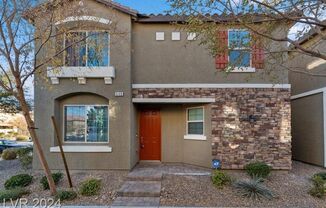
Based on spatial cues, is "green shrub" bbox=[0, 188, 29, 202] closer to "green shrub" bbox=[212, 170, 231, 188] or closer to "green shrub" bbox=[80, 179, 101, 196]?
"green shrub" bbox=[80, 179, 101, 196]

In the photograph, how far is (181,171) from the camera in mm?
10453

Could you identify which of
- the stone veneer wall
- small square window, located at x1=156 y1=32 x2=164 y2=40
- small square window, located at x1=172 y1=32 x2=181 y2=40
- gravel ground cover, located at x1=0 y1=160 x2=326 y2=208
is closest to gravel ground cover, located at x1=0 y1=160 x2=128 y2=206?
gravel ground cover, located at x1=0 y1=160 x2=326 y2=208

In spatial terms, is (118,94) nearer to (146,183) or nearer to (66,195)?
(146,183)

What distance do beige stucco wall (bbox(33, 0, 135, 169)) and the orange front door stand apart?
2.06 m

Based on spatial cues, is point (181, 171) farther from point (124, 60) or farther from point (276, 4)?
point (276, 4)

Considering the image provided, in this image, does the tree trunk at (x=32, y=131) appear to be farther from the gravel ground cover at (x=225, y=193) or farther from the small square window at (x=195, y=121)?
the small square window at (x=195, y=121)

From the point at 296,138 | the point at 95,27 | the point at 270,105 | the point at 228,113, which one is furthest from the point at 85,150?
the point at 296,138

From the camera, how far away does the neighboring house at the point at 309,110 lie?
38.5 feet

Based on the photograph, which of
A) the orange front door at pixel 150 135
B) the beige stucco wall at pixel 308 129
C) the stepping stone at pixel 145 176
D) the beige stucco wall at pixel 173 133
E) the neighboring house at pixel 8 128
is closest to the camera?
the stepping stone at pixel 145 176

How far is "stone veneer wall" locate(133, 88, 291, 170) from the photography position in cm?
1063

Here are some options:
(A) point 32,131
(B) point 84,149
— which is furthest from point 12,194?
(B) point 84,149

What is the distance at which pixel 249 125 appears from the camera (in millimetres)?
10734

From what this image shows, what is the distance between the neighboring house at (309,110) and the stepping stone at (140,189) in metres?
7.55
